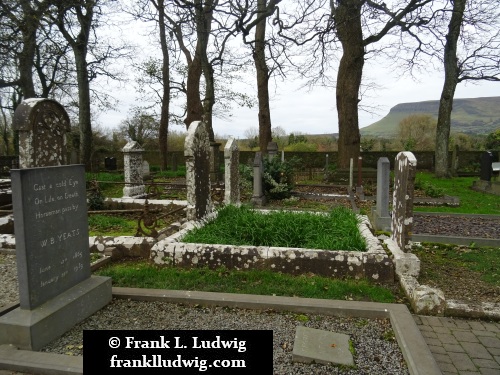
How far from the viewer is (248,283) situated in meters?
4.62

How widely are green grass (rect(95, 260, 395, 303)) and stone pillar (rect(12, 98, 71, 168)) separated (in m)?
2.80

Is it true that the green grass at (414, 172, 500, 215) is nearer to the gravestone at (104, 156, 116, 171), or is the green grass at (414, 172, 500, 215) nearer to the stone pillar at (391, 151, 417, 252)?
the stone pillar at (391, 151, 417, 252)

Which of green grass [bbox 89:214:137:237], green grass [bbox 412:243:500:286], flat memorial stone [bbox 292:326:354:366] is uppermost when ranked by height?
green grass [bbox 89:214:137:237]

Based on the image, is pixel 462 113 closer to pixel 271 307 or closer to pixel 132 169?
pixel 132 169

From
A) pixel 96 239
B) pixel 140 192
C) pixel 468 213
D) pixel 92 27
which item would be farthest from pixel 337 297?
pixel 92 27

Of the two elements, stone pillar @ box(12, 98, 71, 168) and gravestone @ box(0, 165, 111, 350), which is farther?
stone pillar @ box(12, 98, 71, 168)

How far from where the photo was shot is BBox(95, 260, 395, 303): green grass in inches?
169

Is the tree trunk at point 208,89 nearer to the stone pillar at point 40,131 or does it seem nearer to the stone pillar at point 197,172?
the stone pillar at point 40,131

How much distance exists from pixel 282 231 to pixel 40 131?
4.54 metres

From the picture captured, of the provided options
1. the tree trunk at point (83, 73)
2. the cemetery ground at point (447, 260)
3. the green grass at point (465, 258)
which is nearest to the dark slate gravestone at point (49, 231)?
the cemetery ground at point (447, 260)

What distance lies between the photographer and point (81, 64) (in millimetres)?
16953

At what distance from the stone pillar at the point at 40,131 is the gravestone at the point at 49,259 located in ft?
11.4

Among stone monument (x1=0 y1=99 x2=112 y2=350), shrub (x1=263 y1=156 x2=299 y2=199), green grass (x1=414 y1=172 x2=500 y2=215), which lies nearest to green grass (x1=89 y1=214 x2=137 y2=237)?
stone monument (x1=0 y1=99 x2=112 y2=350)

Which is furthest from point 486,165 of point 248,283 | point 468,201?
point 248,283
